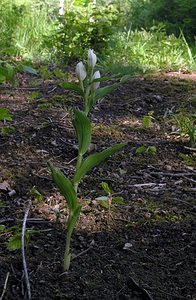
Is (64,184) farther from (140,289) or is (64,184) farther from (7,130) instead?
(7,130)

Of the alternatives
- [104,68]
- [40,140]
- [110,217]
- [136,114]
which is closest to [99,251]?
[110,217]

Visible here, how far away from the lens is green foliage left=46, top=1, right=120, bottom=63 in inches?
187

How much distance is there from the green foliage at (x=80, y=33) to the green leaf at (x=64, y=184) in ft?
11.1

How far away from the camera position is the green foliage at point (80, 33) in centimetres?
475

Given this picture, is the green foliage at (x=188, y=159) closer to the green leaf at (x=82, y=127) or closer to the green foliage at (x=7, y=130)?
the green foliage at (x=7, y=130)

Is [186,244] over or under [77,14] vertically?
under

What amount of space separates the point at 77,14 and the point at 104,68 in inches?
31.5

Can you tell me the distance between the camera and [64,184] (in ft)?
4.63

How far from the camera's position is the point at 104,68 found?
4.43 m

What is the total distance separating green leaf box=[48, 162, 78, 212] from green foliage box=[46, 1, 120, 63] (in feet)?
11.1

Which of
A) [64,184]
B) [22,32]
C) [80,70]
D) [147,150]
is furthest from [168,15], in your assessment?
[64,184]

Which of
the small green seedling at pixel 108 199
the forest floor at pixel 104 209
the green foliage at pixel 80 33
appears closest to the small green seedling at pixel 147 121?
the forest floor at pixel 104 209

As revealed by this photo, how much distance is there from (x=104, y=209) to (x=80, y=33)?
319 cm

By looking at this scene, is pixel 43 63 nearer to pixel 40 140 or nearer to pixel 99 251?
pixel 40 140
